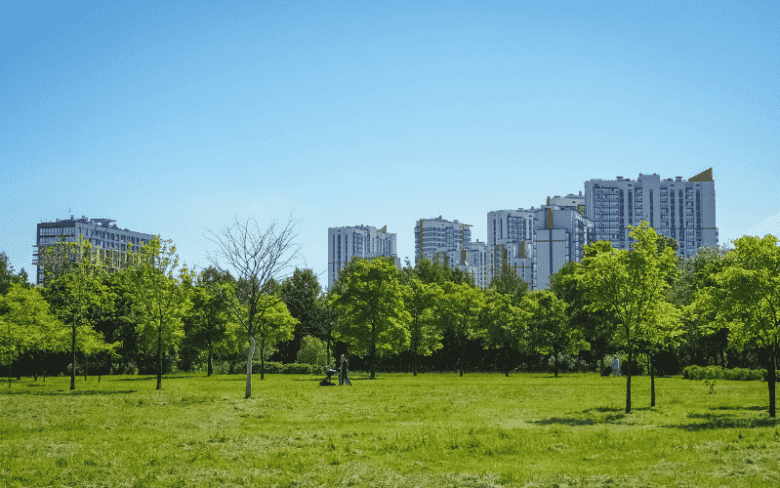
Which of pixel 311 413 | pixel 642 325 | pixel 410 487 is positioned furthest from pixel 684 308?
pixel 410 487

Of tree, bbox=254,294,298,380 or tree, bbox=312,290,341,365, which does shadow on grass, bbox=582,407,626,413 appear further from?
tree, bbox=312,290,341,365

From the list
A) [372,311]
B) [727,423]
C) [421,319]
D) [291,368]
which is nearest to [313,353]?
[291,368]

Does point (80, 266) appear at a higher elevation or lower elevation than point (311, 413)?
higher

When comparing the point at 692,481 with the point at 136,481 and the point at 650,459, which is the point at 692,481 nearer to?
the point at 650,459

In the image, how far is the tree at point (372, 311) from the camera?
58.6 meters

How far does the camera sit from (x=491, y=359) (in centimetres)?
8250

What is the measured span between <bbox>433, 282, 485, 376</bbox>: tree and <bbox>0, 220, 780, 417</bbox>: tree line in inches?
6.9

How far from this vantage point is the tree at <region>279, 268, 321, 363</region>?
89812 mm

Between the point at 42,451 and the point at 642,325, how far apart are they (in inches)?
900

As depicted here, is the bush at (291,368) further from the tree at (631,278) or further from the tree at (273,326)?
the tree at (631,278)

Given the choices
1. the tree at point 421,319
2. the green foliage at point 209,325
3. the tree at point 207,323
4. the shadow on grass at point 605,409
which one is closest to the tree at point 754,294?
the shadow on grass at point 605,409

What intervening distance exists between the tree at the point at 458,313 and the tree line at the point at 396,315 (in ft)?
0.57

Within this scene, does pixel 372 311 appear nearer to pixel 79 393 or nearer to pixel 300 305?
pixel 79 393

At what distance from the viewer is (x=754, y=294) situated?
80.6ft
